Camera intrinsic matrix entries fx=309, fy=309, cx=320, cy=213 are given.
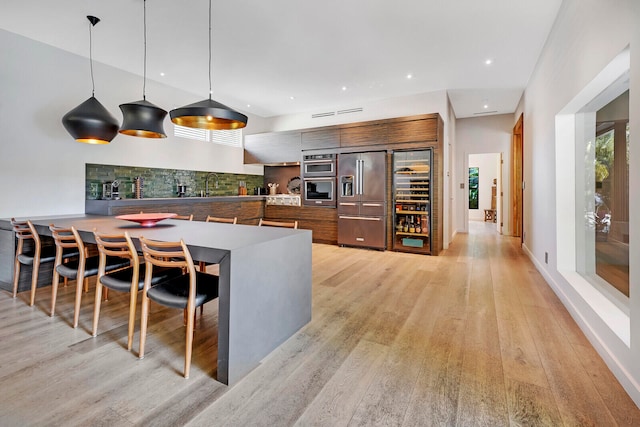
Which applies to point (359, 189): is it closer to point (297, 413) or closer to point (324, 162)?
point (324, 162)

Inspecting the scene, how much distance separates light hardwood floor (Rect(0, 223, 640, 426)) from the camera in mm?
1520

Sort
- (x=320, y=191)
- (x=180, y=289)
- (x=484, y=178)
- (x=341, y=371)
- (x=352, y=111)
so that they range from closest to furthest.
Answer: (x=341, y=371)
(x=180, y=289)
(x=320, y=191)
(x=352, y=111)
(x=484, y=178)

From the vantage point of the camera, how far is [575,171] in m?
3.19

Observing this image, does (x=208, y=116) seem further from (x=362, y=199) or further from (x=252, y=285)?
(x=362, y=199)

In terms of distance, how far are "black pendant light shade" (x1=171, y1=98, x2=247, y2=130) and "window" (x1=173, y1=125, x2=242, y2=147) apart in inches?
107

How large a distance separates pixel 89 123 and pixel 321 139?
3.96 m

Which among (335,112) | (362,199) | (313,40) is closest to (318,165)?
(362,199)

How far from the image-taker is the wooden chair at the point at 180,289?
182 centimetres

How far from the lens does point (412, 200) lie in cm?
546

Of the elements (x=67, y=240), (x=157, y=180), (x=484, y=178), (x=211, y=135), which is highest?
(x=211, y=135)

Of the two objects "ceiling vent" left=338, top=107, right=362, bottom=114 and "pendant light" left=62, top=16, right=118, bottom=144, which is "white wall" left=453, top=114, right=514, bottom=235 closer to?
"ceiling vent" left=338, top=107, right=362, bottom=114

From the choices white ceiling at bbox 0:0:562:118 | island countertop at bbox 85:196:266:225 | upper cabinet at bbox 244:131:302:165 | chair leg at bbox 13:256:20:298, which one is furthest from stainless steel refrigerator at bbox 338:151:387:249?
chair leg at bbox 13:256:20:298

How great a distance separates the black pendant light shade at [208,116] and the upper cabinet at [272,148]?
3.56 metres

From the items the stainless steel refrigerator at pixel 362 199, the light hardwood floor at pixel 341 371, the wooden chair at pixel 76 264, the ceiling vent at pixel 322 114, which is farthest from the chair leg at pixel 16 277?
the ceiling vent at pixel 322 114
